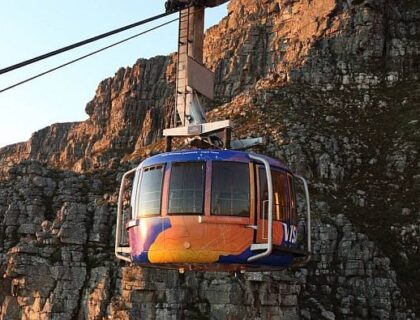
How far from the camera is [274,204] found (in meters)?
17.6

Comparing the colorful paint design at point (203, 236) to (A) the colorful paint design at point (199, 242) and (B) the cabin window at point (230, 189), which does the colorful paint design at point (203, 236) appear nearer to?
(A) the colorful paint design at point (199, 242)

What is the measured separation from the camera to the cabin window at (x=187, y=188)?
1684 cm

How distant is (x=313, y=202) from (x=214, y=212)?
2011 inches

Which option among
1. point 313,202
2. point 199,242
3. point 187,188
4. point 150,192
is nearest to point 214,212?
point 199,242

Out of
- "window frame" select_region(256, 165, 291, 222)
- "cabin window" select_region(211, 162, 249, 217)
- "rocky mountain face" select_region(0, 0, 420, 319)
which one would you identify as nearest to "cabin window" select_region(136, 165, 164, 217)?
"cabin window" select_region(211, 162, 249, 217)

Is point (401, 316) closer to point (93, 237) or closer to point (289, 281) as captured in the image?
point (289, 281)

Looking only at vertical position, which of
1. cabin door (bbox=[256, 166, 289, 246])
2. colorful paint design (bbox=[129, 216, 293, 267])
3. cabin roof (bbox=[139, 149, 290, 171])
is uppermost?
cabin roof (bbox=[139, 149, 290, 171])

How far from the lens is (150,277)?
53688 mm

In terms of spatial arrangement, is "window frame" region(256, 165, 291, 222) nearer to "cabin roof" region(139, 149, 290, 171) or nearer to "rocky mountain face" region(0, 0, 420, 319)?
"cabin roof" region(139, 149, 290, 171)

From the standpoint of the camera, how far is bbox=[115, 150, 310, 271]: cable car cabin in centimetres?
1658

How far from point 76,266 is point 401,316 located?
1166 inches

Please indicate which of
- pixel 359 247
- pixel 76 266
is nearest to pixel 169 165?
pixel 76 266

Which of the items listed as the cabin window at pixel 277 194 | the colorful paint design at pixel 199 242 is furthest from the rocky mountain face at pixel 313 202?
the colorful paint design at pixel 199 242

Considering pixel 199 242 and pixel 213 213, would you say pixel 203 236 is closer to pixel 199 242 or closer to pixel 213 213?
pixel 199 242
